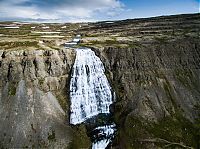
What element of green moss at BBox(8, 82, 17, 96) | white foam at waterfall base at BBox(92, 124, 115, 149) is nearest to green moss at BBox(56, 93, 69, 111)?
white foam at waterfall base at BBox(92, 124, 115, 149)

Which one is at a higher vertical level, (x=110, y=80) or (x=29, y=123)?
(x=110, y=80)

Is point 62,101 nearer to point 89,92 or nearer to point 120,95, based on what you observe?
point 89,92

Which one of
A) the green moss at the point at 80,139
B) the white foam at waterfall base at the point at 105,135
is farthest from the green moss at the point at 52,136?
the white foam at waterfall base at the point at 105,135

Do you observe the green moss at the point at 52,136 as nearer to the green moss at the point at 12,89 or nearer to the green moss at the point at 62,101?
the green moss at the point at 62,101

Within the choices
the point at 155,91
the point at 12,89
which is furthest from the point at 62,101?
the point at 155,91

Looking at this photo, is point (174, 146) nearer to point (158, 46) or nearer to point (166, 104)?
point (166, 104)

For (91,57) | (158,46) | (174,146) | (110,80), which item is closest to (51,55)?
(91,57)

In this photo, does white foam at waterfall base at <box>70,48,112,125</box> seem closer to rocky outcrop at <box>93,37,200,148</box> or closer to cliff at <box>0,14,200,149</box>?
cliff at <box>0,14,200,149</box>
